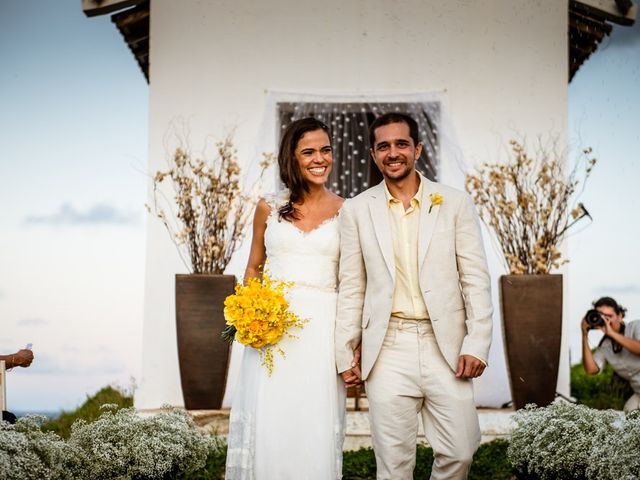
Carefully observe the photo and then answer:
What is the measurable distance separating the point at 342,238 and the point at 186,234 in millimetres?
2915

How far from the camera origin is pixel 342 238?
3979mm

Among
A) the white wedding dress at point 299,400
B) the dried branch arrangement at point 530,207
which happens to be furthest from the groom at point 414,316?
the dried branch arrangement at point 530,207

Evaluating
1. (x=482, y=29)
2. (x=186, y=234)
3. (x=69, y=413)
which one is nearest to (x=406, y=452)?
(x=186, y=234)

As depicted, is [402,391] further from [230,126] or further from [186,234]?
[230,126]

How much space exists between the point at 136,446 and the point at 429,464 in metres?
2.17

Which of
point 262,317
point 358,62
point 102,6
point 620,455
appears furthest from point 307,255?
point 102,6

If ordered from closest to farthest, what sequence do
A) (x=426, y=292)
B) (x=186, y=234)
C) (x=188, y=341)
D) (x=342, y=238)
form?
1. (x=426, y=292)
2. (x=342, y=238)
3. (x=188, y=341)
4. (x=186, y=234)

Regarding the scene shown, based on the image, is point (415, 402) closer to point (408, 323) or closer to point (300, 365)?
point (408, 323)

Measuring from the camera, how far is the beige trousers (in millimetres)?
3699

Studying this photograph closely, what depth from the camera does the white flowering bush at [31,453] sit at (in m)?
3.56

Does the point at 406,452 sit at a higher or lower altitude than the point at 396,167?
lower

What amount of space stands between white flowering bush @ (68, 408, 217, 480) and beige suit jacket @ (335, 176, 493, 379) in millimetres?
1418

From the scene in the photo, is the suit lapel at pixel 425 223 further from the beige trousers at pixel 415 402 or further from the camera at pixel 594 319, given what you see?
the camera at pixel 594 319

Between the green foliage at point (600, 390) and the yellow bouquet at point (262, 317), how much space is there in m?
4.53
